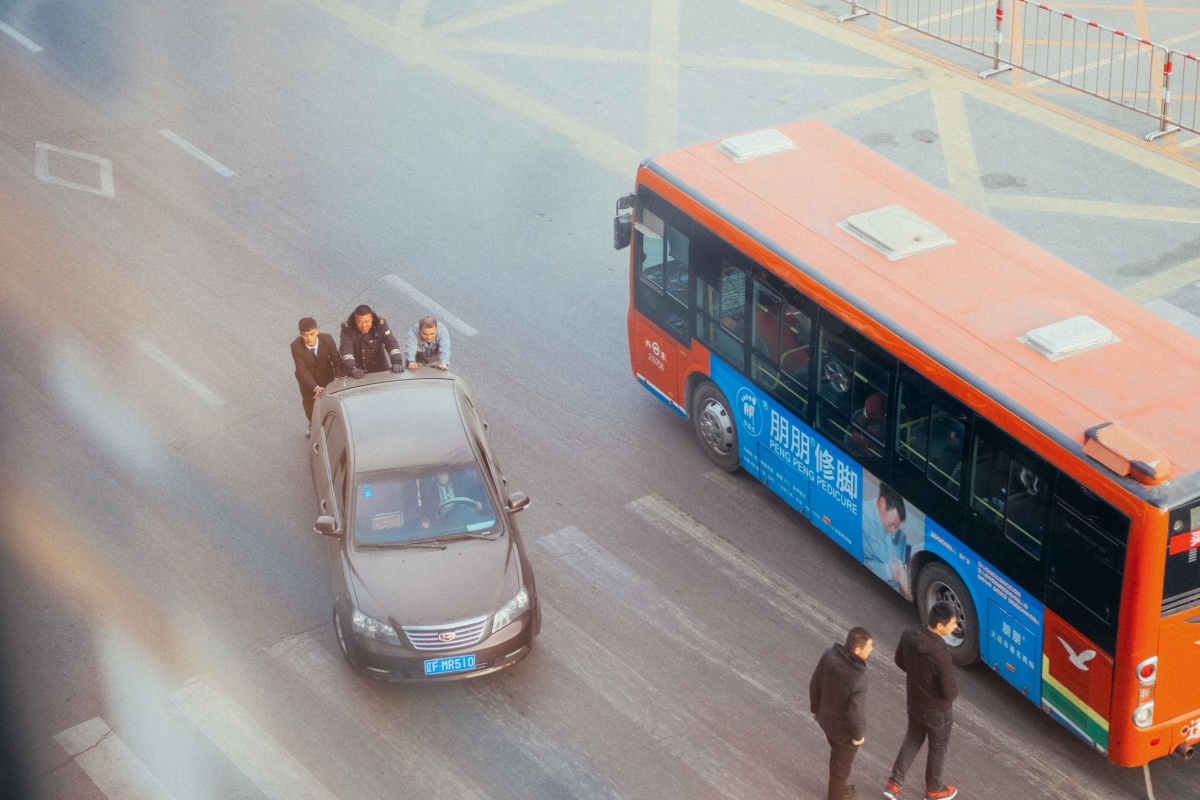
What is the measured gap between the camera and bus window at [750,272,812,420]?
1128 centimetres

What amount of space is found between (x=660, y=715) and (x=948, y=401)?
118 inches

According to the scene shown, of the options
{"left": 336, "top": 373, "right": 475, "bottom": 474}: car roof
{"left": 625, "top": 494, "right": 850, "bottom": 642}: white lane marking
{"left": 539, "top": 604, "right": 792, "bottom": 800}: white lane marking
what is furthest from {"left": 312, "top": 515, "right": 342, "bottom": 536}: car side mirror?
{"left": 625, "top": 494, "right": 850, "bottom": 642}: white lane marking

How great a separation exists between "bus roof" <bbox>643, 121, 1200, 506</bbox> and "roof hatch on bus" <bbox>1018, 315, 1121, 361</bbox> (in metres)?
0.04

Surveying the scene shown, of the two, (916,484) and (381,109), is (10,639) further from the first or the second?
(381,109)

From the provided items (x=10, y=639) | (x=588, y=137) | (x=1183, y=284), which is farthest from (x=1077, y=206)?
(x=10, y=639)

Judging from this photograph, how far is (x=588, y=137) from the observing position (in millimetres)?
19422

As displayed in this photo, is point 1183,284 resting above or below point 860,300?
below

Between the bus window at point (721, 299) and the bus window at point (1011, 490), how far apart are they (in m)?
2.85

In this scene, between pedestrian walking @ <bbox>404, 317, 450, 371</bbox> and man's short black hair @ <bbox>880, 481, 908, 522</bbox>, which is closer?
man's short black hair @ <bbox>880, 481, 908, 522</bbox>

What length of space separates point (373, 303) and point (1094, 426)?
28.5ft

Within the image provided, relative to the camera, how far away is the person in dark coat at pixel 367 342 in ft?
40.9

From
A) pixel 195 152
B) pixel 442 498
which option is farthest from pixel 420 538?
pixel 195 152

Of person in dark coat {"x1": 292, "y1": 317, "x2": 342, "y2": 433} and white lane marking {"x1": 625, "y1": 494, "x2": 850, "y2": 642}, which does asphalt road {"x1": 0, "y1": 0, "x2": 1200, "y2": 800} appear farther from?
person in dark coat {"x1": 292, "y1": 317, "x2": 342, "y2": 433}

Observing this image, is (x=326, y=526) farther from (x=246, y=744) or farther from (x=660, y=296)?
(x=660, y=296)
